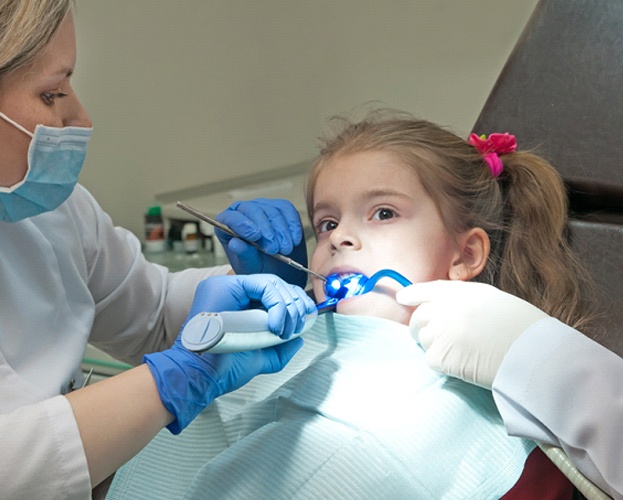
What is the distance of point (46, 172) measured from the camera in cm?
136

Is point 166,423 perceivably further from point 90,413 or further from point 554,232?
point 554,232

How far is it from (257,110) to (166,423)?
239 cm

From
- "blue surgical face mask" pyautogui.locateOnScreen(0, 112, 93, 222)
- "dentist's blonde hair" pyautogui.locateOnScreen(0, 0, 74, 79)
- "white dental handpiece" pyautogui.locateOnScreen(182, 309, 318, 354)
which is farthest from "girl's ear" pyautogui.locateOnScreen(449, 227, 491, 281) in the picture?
"dentist's blonde hair" pyautogui.locateOnScreen(0, 0, 74, 79)

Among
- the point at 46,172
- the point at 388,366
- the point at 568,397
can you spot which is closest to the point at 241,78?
the point at 46,172

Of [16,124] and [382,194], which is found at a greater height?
[16,124]

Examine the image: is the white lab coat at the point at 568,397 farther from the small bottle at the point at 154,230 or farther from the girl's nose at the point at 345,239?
the small bottle at the point at 154,230

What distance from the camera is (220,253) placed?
10.5ft

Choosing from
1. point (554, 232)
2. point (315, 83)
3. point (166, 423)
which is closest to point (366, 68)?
point (315, 83)

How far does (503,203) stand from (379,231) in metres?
0.35

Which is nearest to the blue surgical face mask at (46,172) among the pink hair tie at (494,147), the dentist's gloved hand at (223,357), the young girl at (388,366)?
the dentist's gloved hand at (223,357)

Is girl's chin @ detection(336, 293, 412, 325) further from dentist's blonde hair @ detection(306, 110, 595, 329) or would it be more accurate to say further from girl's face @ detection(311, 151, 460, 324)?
dentist's blonde hair @ detection(306, 110, 595, 329)

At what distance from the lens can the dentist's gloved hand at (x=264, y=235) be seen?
1.61 metres

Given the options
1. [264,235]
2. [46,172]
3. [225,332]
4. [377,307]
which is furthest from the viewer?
[264,235]

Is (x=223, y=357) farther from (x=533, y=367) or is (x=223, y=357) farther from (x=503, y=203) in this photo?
(x=503, y=203)
